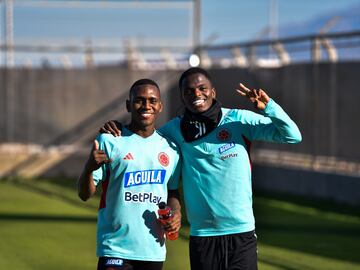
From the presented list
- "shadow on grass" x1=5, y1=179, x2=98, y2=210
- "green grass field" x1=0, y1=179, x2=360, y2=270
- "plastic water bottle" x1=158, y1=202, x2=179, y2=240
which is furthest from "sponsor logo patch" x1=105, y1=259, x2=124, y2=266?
"shadow on grass" x1=5, y1=179, x2=98, y2=210

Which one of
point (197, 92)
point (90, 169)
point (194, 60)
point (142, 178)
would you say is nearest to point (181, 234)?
point (197, 92)

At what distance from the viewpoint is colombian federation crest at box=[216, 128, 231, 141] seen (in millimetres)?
6371

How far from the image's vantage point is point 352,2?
81.8ft

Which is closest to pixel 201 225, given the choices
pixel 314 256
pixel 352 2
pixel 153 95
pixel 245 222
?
pixel 245 222

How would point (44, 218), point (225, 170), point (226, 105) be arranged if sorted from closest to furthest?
point (225, 170) < point (44, 218) < point (226, 105)

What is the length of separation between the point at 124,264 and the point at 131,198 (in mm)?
400

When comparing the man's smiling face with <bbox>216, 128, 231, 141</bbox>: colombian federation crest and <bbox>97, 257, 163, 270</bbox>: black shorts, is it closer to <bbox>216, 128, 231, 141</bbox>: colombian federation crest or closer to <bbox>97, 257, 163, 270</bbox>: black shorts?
<bbox>216, 128, 231, 141</bbox>: colombian federation crest

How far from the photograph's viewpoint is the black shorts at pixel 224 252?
6215mm

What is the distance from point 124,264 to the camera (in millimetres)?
5926

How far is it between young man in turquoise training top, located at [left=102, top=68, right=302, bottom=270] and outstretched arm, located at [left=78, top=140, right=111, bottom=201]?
29 cm

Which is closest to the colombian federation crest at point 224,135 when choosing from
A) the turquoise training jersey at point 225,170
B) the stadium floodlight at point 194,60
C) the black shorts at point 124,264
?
the turquoise training jersey at point 225,170

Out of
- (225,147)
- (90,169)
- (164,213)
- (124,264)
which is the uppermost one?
(225,147)

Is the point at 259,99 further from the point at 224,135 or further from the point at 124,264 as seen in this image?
the point at 124,264

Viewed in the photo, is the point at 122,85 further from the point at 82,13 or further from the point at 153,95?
the point at 153,95
